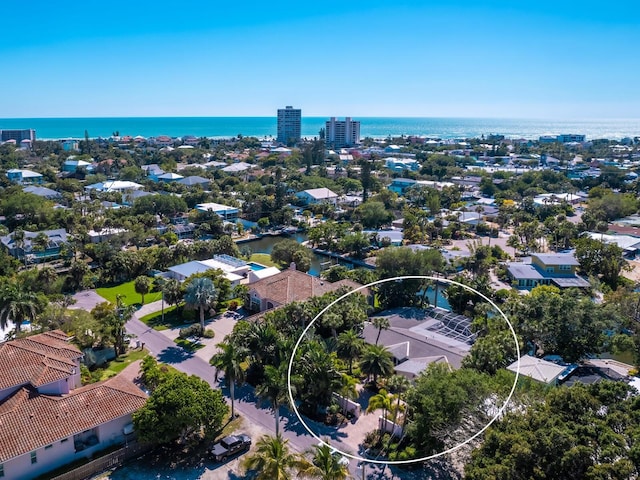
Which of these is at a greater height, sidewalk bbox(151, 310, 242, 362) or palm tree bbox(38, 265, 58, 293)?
palm tree bbox(38, 265, 58, 293)

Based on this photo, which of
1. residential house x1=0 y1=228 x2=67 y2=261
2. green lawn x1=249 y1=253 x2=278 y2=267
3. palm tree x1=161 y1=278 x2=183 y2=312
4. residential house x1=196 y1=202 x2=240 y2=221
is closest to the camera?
palm tree x1=161 y1=278 x2=183 y2=312

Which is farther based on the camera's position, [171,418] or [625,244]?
[625,244]

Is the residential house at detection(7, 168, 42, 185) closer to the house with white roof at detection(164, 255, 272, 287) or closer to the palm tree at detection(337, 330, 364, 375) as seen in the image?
the house with white roof at detection(164, 255, 272, 287)

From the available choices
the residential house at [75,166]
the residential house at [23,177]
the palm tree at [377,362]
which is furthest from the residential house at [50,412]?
the residential house at [75,166]

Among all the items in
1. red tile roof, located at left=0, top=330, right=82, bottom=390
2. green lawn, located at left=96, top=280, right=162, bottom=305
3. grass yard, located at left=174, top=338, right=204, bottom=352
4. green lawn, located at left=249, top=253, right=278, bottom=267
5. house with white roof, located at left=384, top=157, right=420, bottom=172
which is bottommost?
green lawn, located at left=96, top=280, right=162, bottom=305

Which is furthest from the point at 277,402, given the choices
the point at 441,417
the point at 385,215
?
the point at 385,215

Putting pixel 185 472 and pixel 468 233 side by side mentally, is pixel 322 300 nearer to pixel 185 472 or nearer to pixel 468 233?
pixel 185 472

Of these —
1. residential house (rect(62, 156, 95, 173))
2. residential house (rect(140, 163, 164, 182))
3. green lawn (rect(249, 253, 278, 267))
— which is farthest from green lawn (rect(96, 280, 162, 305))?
residential house (rect(62, 156, 95, 173))
